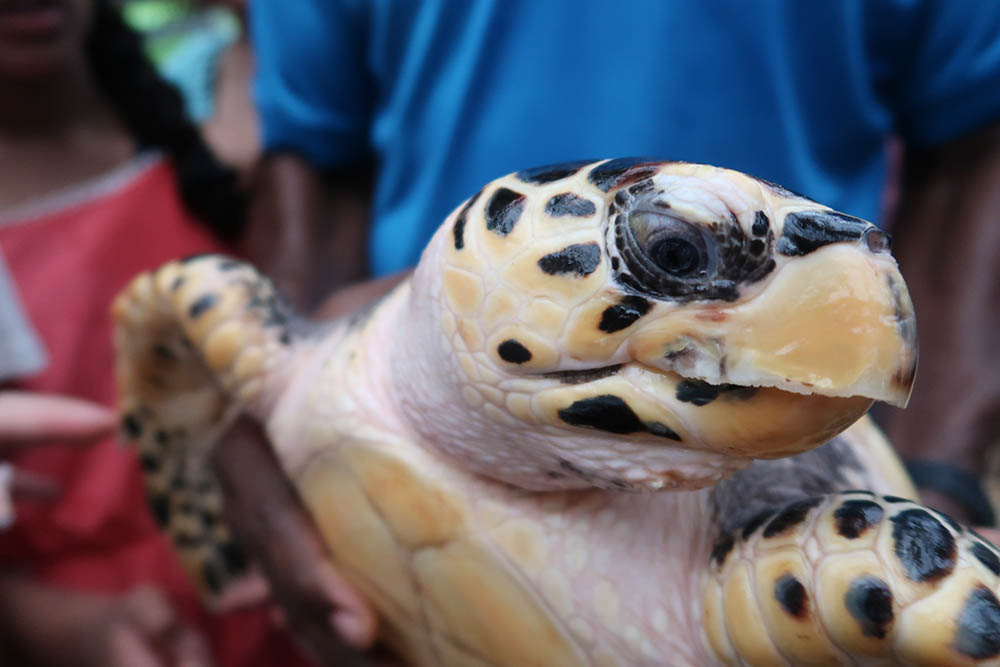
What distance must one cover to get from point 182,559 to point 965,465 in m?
0.89

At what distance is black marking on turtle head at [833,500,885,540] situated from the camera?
0.38 metres

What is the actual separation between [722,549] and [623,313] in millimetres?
178

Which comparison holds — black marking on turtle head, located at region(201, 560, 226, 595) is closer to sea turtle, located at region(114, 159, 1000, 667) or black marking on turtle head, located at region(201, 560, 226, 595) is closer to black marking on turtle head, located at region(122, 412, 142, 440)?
black marking on turtle head, located at region(122, 412, 142, 440)

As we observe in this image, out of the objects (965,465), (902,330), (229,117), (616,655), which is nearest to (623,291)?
(902,330)

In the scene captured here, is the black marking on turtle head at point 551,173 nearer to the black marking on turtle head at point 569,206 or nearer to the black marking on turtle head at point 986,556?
the black marking on turtle head at point 569,206

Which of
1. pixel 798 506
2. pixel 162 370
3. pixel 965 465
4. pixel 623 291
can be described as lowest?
pixel 162 370

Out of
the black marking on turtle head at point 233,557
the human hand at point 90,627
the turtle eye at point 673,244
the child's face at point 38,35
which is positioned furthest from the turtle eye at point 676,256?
the child's face at point 38,35

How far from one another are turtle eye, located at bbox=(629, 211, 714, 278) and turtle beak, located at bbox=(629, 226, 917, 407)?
0.02 meters

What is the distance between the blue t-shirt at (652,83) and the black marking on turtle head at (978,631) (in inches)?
18.4

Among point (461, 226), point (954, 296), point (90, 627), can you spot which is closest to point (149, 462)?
point (90, 627)

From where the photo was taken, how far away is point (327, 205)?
3.65ft

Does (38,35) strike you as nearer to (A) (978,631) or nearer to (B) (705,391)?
(B) (705,391)

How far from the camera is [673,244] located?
0.33m

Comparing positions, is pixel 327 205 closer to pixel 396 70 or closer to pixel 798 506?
pixel 396 70
